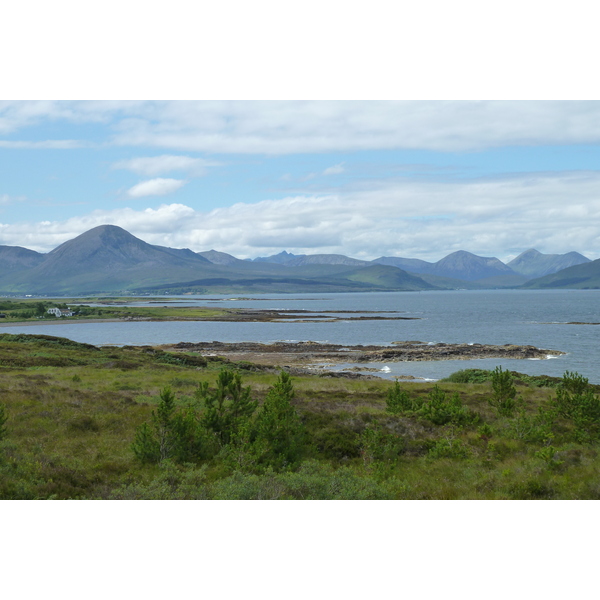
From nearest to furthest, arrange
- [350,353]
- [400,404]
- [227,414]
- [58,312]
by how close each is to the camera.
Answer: [227,414] → [400,404] → [350,353] → [58,312]

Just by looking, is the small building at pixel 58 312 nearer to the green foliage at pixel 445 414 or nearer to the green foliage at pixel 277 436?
the green foliage at pixel 445 414

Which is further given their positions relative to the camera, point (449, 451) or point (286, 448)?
point (449, 451)

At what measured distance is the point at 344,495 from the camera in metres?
Result: 10.3

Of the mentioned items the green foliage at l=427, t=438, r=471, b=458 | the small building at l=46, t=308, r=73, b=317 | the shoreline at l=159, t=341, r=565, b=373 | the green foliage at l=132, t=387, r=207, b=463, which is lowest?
the shoreline at l=159, t=341, r=565, b=373

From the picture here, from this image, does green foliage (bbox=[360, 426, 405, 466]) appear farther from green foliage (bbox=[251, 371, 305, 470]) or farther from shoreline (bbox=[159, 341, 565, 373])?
shoreline (bbox=[159, 341, 565, 373])

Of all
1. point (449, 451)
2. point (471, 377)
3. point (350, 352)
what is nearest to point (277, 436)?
point (449, 451)

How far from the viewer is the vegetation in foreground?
11094 millimetres

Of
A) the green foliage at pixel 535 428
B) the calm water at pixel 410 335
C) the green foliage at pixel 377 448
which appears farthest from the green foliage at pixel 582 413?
the calm water at pixel 410 335

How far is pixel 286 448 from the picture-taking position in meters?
13.6

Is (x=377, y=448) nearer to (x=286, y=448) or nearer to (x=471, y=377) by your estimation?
(x=286, y=448)

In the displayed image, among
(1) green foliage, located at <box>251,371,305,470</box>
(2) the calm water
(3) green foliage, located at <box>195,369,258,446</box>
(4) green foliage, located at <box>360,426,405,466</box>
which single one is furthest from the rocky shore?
(1) green foliage, located at <box>251,371,305,470</box>

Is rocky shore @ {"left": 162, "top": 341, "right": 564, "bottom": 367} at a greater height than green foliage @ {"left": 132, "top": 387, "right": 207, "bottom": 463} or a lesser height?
lesser

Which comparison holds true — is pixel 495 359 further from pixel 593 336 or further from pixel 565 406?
pixel 565 406

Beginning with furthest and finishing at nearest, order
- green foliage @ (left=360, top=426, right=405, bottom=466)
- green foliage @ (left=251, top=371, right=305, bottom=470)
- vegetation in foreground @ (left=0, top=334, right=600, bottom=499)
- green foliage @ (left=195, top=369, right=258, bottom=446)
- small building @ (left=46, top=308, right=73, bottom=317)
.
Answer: small building @ (left=46, top=308, right=73, bottom=317) → green foliage @ (left=195, top=369, right=258, bottom=446) → green foliage @ (left=360, top=426, right=405, bottom=466) → green foliage @ (left=251, top=371, right=305, bottom=470) → vegetation in foreground @ (left=0, top=334, right=600, bottom=499)
